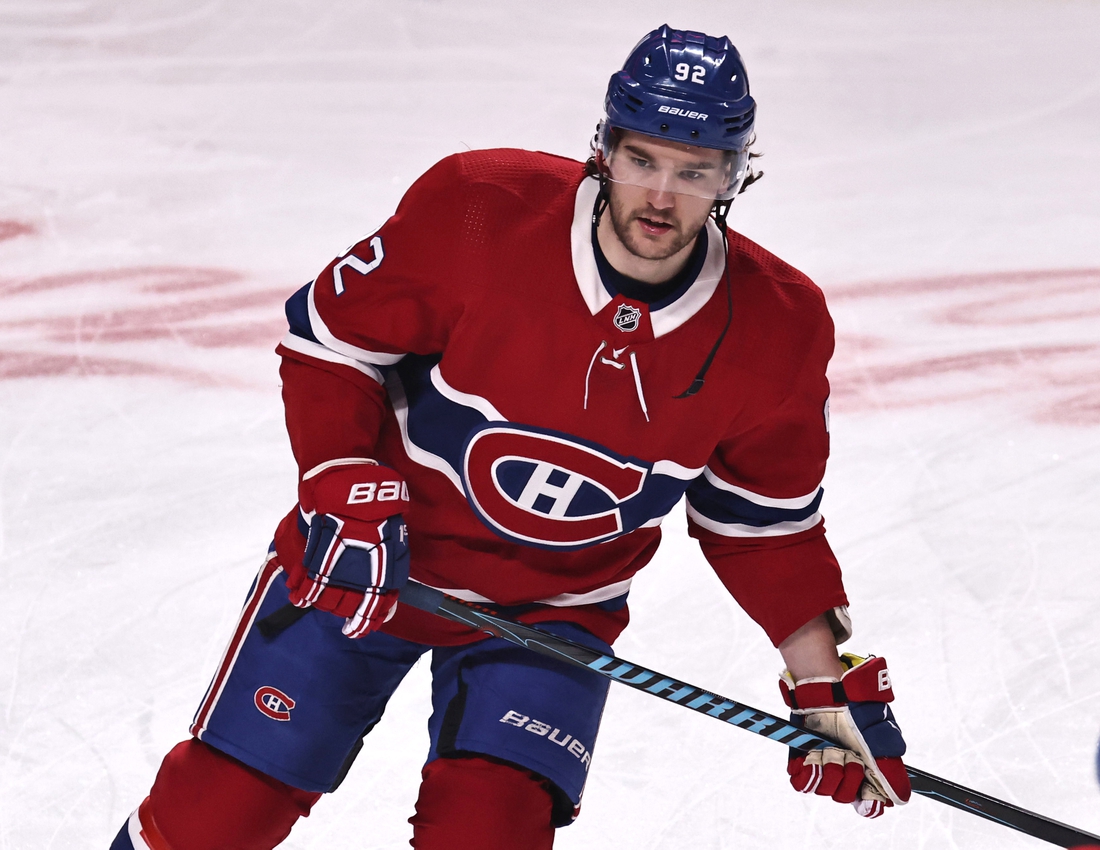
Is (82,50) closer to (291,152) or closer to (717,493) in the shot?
(291,152)

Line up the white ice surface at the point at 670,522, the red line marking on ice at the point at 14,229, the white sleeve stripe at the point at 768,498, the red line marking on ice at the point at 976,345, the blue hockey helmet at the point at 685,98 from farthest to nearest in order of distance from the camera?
1. the red line marking on ice at the point at 14,229
2. the red line marking on ice at the point at 976,345
3. the white ice surface at the point at 670,522
4. the white sleeve stripe at the point at 768,498
5. the blue hockey helmet at the point at 685,98

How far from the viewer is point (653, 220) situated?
5.83 ft

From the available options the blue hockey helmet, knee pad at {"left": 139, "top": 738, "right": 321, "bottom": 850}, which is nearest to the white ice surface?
knee pad at {"left": 139, "top": 738, "right": 321, "bottom": 850}

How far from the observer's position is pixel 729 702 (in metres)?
2.02

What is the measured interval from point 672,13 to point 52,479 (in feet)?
12.6

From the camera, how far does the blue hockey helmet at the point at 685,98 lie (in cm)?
177

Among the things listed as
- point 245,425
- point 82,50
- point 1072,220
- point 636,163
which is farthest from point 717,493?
point 82,50

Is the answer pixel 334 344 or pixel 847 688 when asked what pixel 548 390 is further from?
pixel 847 688

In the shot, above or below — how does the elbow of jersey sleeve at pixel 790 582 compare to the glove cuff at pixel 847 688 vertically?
above

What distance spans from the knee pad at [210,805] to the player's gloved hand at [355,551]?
0.25m

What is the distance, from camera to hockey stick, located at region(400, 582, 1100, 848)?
1920mm

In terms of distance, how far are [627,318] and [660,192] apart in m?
0.17

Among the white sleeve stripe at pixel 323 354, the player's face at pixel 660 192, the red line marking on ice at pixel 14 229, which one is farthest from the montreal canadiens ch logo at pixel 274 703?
the red line marking on ice at pixel 14 229

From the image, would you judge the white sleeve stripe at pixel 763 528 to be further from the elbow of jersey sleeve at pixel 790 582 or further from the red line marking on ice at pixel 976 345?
the red line marking on ice at pixel 976 345
